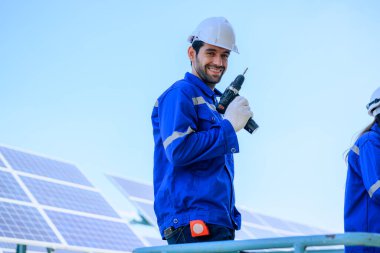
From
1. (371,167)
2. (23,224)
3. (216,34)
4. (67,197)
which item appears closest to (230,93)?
(216,34)

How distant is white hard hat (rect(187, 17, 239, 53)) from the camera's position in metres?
3.96

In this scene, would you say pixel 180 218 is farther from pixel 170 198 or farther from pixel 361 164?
pixel 361 164

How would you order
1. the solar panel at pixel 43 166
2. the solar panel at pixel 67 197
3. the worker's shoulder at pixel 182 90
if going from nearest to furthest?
the worker's shoulder at pixel 182 90 < the solar panel at pixel 67 197 < the solar panel at pixel 43 166

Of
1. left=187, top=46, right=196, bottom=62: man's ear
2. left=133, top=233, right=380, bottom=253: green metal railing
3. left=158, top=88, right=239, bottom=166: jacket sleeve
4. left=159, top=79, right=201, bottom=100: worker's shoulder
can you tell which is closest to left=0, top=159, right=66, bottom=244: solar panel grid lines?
left=187, top=46, right=196, bottom=62: man's ear

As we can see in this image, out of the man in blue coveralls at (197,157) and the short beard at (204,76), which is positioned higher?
the short beard at (204,76)

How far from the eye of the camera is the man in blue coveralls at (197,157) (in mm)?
3482

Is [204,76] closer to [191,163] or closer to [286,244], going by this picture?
[191,163]

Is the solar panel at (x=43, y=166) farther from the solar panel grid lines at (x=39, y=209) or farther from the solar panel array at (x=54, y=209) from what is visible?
the solar panel grid lines at (x=39, y=209)

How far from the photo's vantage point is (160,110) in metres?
3.80

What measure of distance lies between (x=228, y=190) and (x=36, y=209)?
8.18m

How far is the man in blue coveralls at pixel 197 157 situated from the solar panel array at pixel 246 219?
9.63m

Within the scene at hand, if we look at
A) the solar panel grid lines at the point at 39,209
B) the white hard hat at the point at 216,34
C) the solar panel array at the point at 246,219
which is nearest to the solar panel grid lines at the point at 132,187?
the solar panel array at the point at 246,219

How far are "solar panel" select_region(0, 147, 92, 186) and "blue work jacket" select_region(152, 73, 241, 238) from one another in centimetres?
887

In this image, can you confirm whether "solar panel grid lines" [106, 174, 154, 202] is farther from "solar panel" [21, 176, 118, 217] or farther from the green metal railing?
the green metal railing
